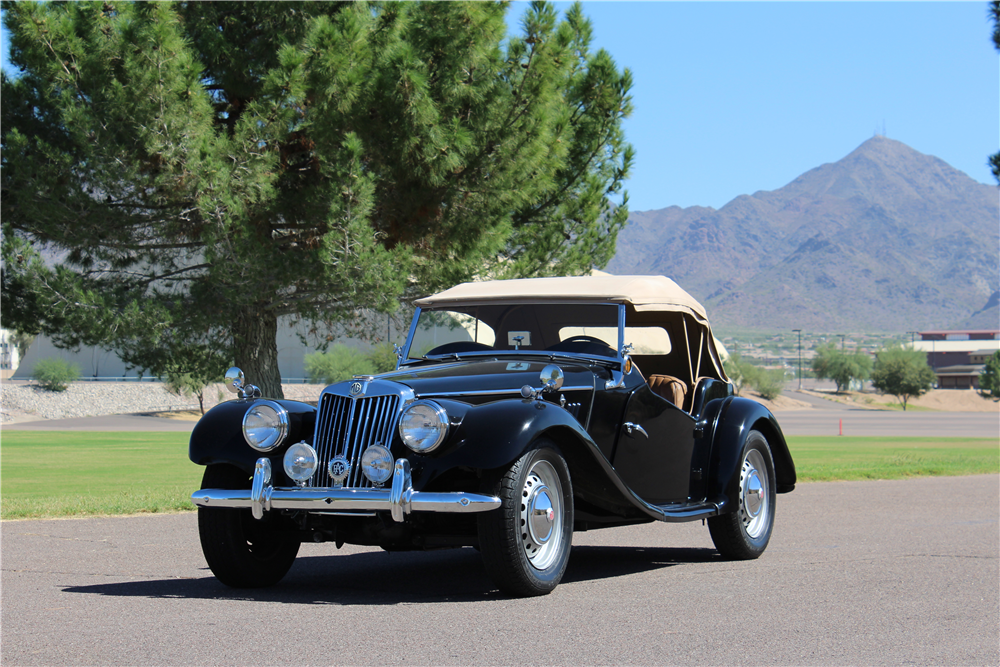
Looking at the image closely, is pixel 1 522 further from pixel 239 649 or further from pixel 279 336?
pixel 279 336

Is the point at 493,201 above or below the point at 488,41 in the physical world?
below

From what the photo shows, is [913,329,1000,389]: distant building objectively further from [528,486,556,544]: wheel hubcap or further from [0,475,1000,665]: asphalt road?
[528,486,556,544]: wheel hubcap

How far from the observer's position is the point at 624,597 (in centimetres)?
594

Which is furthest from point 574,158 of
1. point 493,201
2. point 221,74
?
point 221,74

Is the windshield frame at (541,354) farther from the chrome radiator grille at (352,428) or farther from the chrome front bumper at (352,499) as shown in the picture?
the chrome front bumper at (352,499)

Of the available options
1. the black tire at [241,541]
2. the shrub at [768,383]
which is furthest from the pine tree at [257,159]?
the shrub at [768,383]

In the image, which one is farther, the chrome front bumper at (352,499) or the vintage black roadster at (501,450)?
the vintage black roadster at (501,450)

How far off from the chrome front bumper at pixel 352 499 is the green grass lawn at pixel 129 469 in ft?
18.6

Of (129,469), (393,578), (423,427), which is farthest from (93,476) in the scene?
(423,427)

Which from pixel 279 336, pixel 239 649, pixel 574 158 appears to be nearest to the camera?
pixel 239 649

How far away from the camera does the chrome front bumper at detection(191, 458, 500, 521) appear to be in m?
5.43

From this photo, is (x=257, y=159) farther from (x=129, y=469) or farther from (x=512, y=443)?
(x=512, y=443)

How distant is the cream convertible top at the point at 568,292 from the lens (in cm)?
751

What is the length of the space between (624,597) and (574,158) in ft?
49.9
